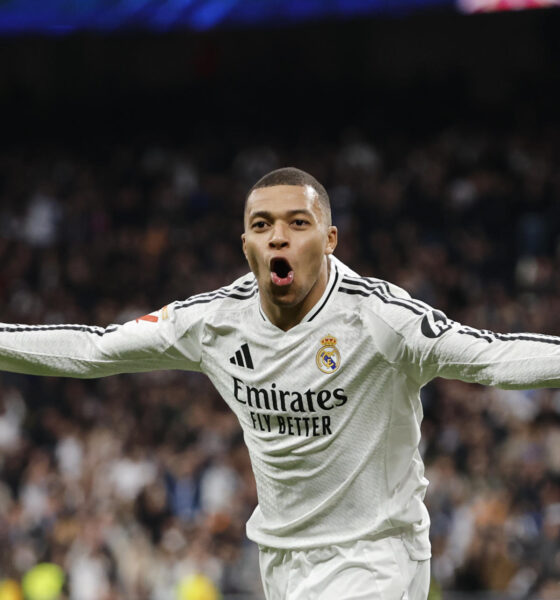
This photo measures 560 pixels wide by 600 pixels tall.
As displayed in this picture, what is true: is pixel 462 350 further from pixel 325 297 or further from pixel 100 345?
pixel 100 345

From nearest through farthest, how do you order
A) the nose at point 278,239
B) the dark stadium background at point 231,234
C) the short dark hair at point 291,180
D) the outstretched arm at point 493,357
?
1. the outstretched arm at point 493,357
2. the nose at point 278,239
3. the short dark hair at point 291,180
4. the dark stadium background at point 231,234

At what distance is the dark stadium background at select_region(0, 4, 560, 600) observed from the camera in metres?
10.4

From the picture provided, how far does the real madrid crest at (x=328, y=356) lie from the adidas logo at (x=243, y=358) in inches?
9.9

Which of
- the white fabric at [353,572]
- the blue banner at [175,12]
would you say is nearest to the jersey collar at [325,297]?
the white fabric at [353,572]

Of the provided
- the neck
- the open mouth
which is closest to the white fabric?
the neck

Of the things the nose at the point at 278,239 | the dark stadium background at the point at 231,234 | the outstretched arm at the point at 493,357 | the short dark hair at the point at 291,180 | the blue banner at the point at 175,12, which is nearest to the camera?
the outstretched arm at the point at 493,357

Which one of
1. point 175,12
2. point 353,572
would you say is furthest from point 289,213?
point 175,12

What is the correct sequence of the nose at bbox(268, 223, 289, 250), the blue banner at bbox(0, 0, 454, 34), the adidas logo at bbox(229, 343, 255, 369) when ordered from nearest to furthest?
1. the nose at bbox(268, 223, 289, 250)
2. the adidas logo at bbox(229, 343, 255, 369)
3. the blue banner at bbox(0, 0, 454, 34)

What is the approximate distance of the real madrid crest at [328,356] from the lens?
3.58 meters

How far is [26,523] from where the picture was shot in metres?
11.3

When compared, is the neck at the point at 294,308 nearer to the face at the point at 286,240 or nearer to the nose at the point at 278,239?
the face at the point at 286,240

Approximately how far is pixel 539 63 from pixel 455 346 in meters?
15.6

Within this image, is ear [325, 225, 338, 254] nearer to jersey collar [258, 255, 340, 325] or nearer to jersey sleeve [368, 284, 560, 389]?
jersey collar [258, 255, 340, 325]

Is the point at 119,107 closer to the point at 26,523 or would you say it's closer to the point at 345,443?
the point at 26,523
